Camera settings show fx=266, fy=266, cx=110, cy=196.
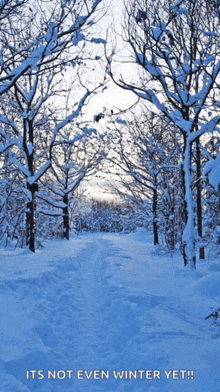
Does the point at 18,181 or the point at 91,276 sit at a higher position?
the point at 18,181

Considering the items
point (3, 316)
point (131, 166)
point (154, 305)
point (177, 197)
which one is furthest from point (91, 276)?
point (131, 166)

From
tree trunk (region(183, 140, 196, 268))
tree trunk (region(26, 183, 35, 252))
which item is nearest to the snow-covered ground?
tree trunk (region(183, 140, 196, 268))

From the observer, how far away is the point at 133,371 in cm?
275

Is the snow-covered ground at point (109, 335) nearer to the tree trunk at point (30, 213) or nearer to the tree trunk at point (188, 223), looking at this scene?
→ the tree trunk at point (188, 223)

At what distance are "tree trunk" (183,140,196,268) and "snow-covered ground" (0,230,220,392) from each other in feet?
3.70

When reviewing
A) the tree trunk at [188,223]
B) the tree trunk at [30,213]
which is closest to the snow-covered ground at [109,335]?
the tree trunk at [188,223]

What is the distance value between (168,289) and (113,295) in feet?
3.76

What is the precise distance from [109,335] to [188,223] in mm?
4412

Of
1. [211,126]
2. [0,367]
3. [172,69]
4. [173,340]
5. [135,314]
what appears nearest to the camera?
[0,367]

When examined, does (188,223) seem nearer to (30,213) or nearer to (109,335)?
(109,335)

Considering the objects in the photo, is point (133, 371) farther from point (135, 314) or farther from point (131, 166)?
point (131, 166)

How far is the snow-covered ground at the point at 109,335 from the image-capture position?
261cm

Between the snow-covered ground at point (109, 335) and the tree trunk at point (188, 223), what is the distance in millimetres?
1128

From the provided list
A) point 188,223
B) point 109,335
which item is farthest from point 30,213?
point 109,335
